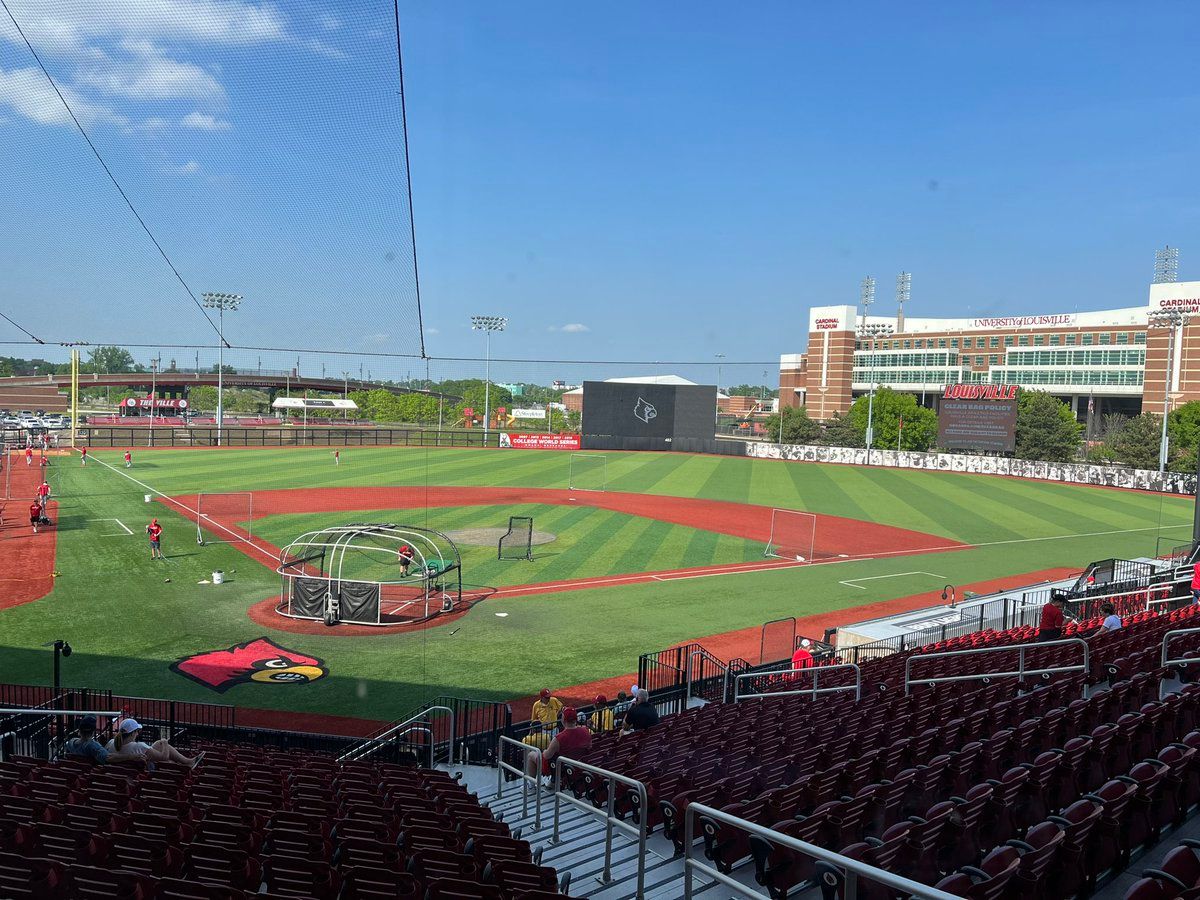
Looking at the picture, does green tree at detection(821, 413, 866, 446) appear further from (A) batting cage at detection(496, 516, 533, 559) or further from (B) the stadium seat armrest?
(B) the stadium seat armrest

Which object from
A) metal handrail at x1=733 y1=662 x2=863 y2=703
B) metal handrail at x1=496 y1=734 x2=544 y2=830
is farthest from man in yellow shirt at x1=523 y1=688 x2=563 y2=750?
metal handrail at x1=733 y1=662 x2=863 y2=703

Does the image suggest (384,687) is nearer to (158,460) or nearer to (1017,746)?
(1017,746)

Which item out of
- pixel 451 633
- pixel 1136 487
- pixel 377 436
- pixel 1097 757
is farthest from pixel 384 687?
pixel 1136 487

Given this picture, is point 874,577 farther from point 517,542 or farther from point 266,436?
point 266,436

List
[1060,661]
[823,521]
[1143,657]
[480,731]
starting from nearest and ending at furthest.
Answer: [1143,657] < [1060,661] < [480,731] < [823,521]

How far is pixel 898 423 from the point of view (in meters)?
86.5

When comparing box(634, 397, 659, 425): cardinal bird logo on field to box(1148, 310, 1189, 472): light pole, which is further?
box(634, 397, 659, 425): cardinal bird logo on field

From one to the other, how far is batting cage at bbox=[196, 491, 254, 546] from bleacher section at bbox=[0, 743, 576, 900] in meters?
→ 23.7

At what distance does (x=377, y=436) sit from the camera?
205 feet

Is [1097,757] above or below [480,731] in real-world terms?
above

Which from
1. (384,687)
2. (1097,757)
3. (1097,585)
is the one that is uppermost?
(1097,757)

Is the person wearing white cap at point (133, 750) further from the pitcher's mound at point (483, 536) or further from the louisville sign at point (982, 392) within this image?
the louisville sign at point (982, 392)

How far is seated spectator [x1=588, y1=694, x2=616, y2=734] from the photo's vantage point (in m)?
12.3

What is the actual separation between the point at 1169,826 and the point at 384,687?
1407cm
